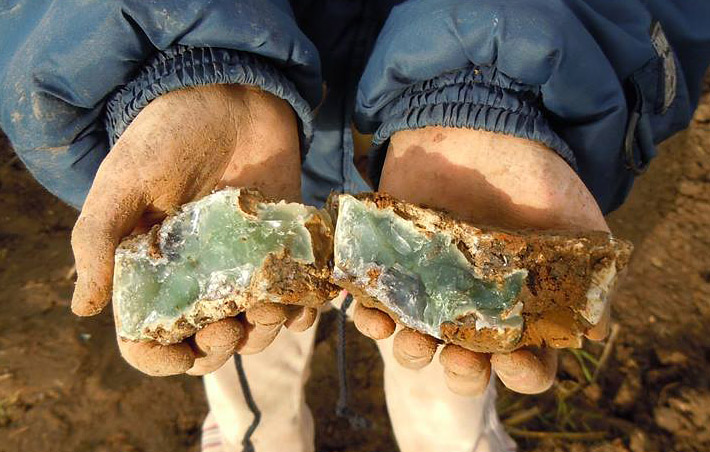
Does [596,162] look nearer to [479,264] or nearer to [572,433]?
[479,264]

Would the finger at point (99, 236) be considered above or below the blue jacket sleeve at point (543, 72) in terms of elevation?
below

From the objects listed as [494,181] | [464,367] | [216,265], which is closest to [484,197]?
[494,181]

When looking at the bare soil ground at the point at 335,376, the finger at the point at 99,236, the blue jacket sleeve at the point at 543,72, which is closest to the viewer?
the finger at the point at 99,236

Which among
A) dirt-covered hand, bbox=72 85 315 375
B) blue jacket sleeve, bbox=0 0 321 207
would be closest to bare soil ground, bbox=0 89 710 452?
dirt-covered hand, bbox=72 85 315 375

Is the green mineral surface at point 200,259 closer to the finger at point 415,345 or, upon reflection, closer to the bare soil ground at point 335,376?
the finger at point 415,345

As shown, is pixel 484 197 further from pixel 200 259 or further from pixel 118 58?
pixel 118 58

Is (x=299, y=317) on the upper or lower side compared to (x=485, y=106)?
lower

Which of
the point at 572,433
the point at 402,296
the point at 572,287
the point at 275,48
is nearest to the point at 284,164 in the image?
the point at 275,48

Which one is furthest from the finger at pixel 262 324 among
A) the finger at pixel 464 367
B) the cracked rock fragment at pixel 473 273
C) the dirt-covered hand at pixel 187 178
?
the finger at pixel 464 367
